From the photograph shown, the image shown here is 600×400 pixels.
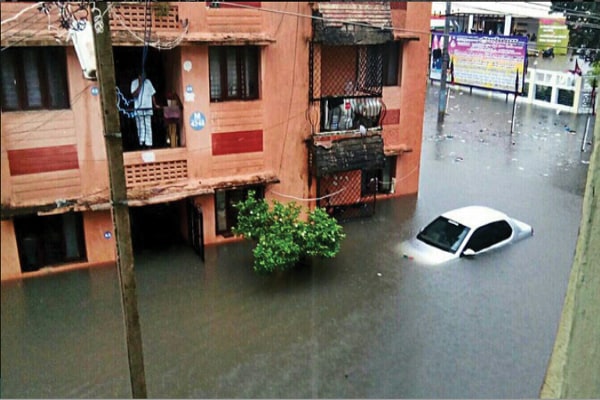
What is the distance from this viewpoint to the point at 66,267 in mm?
3162

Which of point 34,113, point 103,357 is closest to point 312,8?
point 34,113

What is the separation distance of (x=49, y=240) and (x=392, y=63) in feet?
8.44

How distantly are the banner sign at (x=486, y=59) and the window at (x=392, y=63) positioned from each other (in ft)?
0.93

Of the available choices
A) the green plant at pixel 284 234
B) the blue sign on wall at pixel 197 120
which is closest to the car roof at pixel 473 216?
the green plant at pixel 284 234

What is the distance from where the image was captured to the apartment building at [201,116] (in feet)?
9.42

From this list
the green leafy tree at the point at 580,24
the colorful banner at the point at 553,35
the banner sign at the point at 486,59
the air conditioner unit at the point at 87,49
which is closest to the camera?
the air conditioner unit at the point at 87,49

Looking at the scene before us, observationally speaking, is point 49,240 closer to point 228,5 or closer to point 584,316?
→ point 228,5

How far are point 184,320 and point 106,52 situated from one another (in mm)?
1920

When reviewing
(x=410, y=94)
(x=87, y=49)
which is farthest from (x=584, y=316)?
(x=410, y=94)

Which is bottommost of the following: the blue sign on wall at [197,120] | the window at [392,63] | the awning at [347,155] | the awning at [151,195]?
the awning at [151,195]

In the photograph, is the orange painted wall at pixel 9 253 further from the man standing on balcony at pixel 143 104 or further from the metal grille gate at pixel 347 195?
the metal grille gate at pixel 347 195

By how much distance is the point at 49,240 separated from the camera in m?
3.24

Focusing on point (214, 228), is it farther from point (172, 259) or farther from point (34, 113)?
point (34, 113)

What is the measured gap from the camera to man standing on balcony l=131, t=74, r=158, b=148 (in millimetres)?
3271
